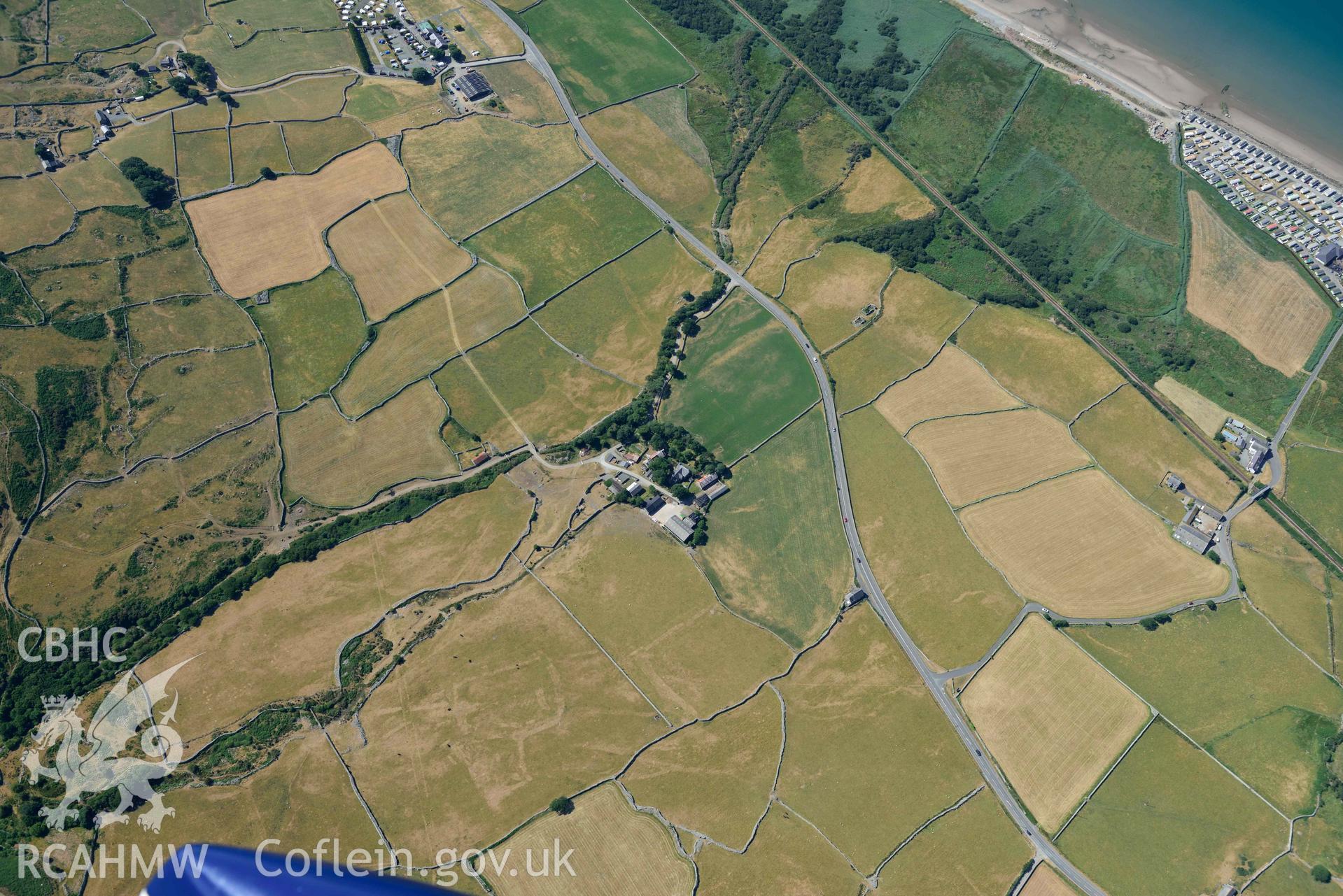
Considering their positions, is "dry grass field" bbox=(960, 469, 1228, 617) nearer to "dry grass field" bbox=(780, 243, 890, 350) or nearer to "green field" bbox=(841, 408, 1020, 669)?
"green field" bbox=(841, 408, 1020, 669)

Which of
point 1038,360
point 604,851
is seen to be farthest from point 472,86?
point 604,851

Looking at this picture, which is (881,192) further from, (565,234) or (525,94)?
(525,94)

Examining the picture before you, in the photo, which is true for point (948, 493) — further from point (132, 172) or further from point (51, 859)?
point (132, 172)

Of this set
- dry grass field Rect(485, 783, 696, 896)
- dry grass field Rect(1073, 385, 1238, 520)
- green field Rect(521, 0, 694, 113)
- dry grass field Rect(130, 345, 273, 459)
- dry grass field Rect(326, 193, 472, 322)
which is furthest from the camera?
green field Rect(521, 0, 694, 113)

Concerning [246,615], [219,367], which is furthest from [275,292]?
[246,615]

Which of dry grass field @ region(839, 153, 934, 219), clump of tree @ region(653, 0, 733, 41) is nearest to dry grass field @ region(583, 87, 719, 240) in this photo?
clump of tree @ region(653, 0, 733, 41)

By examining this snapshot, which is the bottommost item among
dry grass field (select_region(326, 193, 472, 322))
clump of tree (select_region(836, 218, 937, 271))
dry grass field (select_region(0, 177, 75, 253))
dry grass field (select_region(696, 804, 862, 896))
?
dry grass field (select_region(696, 804, 862, 896))

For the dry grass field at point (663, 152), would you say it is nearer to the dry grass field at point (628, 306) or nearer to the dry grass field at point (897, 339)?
the dry grass field at point (628, 306)
